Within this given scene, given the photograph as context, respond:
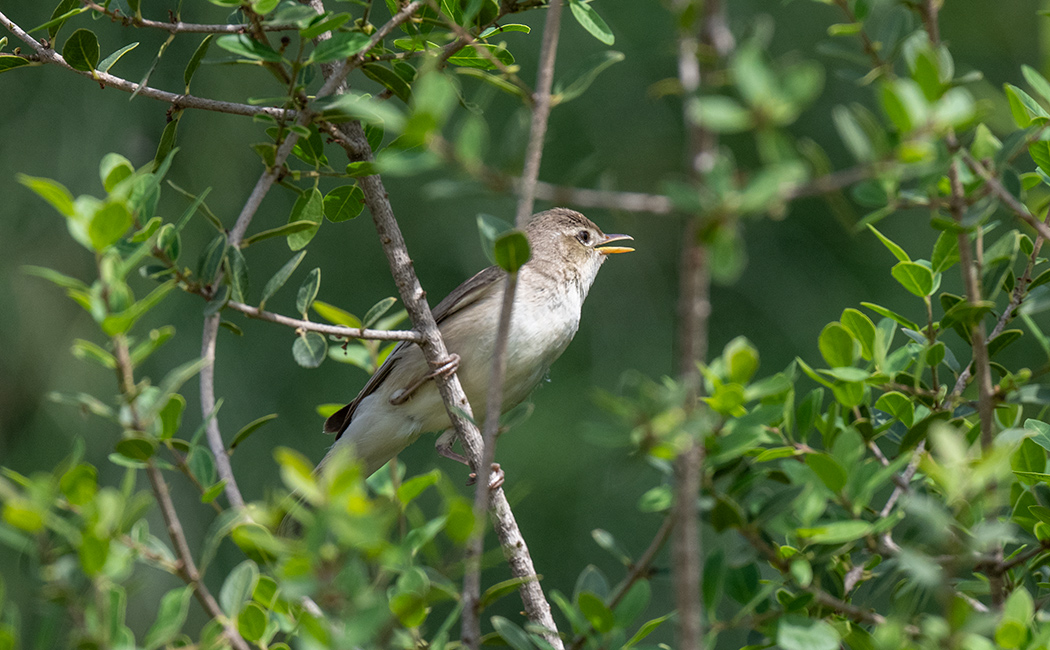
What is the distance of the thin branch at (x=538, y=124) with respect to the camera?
1.22 meters

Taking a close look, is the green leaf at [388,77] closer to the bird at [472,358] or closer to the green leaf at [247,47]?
the green leaf at [247,47]

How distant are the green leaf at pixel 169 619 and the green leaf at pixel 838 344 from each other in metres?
1.07

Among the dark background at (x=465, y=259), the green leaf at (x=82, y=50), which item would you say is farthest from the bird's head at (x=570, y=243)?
the green leaf at (x=82, y=50)

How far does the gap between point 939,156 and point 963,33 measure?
664cm

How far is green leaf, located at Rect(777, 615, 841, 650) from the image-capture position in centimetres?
126

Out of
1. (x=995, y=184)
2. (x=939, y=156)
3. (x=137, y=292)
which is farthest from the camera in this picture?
(x=137, y=292)

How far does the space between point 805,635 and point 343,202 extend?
58.4 inches

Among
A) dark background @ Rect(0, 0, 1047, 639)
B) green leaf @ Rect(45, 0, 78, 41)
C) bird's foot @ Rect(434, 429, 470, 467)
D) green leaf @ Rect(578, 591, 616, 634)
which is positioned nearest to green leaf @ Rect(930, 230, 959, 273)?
green leaf @ Rect(578, 591, 616, 634)

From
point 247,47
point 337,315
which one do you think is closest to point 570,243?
point 337,315

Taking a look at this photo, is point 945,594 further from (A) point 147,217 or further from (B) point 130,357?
(A) point 147,217

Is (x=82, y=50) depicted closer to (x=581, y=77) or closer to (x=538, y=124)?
(x=581, y=77)

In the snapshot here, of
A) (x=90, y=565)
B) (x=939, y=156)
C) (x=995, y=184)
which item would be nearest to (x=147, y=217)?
(x=90, y=565)

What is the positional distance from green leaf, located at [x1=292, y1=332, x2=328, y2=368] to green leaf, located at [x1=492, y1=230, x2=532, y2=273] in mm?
754

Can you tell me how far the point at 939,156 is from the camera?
46.6 inches
